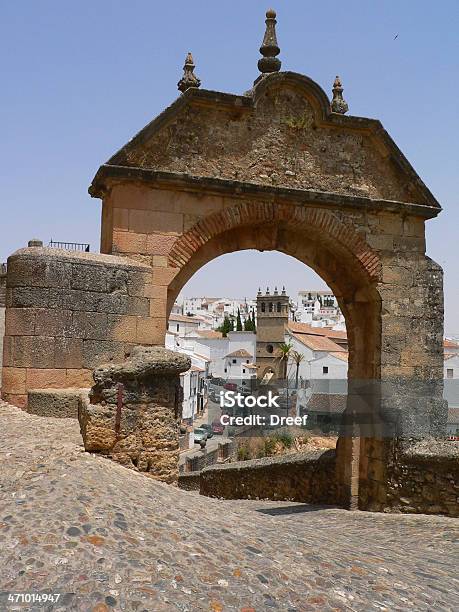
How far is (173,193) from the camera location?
805cm

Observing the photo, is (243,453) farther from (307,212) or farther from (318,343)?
(307,212)

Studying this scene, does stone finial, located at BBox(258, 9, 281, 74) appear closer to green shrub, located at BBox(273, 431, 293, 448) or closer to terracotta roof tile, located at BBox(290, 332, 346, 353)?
green shrub, located at BBox(273, 431, 293, 448)

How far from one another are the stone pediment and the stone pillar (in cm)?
340

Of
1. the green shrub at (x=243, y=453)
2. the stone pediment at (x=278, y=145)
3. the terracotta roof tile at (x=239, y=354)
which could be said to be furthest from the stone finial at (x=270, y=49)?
the terracotta roof tile at (x=239, y=354)

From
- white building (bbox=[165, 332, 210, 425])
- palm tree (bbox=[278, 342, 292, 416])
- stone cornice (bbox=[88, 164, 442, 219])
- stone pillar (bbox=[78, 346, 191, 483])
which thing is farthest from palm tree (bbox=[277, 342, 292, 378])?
stone pillar (bbox=[78, 346, 191, 483])

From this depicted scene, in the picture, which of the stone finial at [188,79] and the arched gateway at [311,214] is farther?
the stone finial at [188,79]

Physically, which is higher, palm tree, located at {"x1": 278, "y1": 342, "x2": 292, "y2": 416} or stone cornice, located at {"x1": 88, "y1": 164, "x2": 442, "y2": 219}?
stone cornice, located at {"x1": 88, "y1": 164, "x2": 442, "y2": 219}

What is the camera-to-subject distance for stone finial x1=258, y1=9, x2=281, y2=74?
8.83 m

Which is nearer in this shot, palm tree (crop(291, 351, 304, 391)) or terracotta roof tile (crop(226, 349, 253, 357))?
palm tree (crop(291, 351, 304, 391))

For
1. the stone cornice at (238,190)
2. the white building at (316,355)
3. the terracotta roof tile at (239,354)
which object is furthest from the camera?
the terracotta roof tile at (239,354)

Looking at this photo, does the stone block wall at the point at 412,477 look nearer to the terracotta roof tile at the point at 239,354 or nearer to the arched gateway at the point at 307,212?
the arched gateway at the point at 307,212

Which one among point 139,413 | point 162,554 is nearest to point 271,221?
point 139,413

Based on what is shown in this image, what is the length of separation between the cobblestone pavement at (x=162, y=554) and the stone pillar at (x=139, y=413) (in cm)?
21

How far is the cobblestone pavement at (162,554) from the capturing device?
9.41 ft
